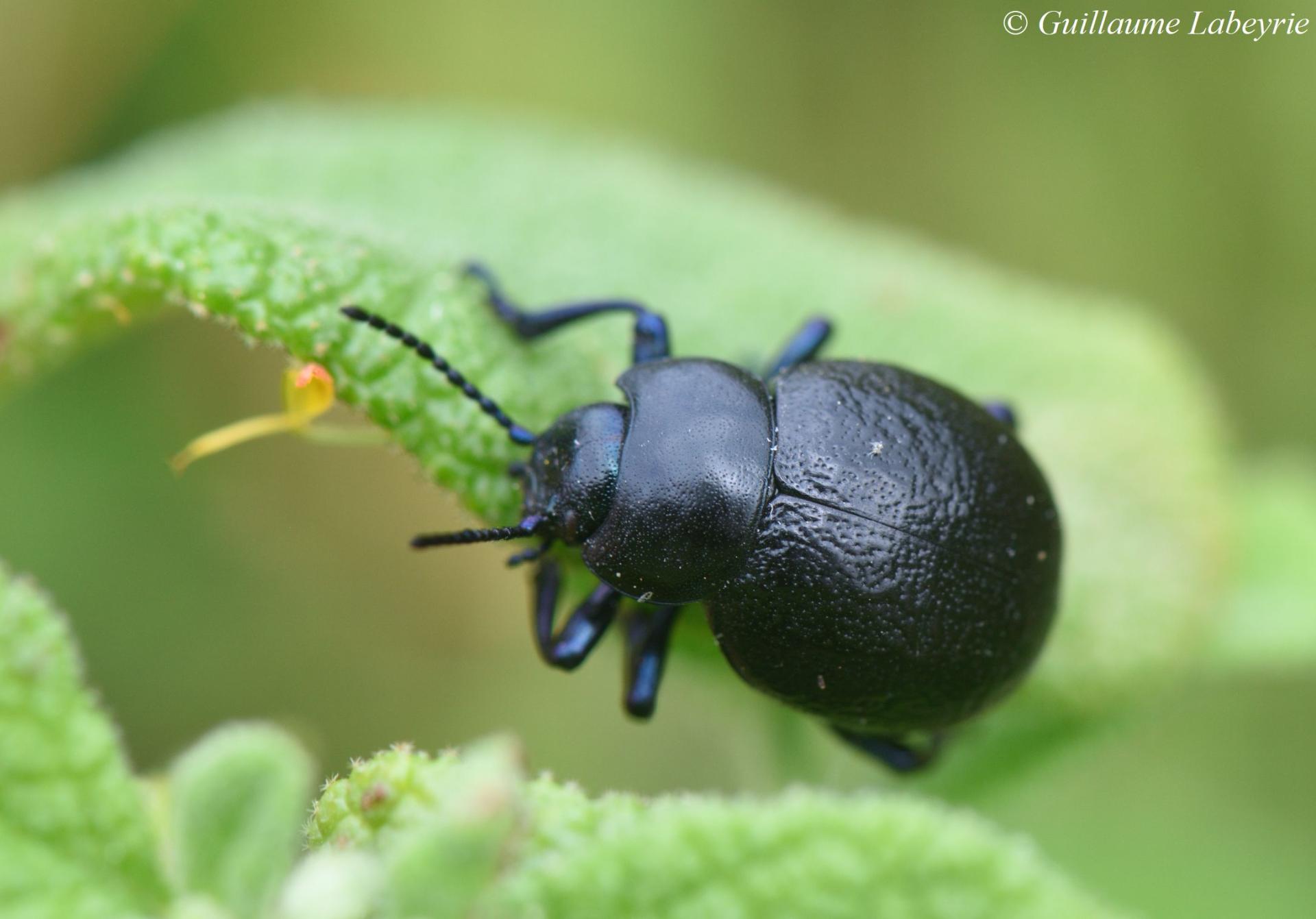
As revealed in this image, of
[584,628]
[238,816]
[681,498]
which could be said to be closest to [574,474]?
[681,498]

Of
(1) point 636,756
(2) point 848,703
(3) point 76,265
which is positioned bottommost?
(1) point 636,756

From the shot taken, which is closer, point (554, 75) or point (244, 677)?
point (244, 677)

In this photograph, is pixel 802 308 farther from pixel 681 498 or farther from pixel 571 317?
pixel 681 498

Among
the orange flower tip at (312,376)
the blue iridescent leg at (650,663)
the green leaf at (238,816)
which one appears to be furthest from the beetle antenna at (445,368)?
the green leaf at (238,816)

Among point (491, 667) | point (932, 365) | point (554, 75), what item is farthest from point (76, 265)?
point (554, 75)

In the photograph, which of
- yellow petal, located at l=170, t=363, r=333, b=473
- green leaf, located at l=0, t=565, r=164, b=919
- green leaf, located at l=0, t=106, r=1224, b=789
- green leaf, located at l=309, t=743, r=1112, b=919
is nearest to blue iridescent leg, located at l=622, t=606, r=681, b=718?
green leaf, located at l=0, t=106, r=1224, b=789

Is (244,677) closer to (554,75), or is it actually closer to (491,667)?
(491,667)
